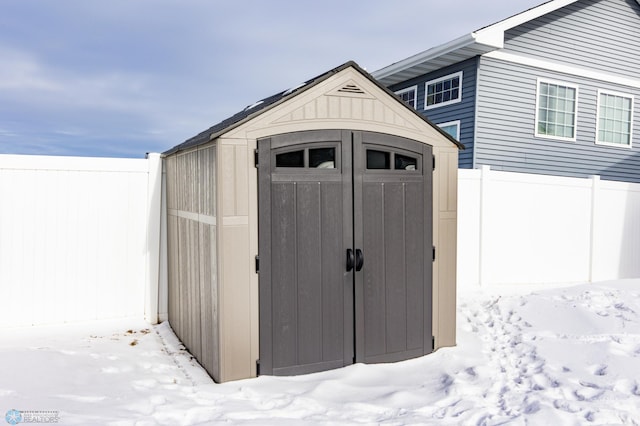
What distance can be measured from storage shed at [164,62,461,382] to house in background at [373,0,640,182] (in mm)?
6243

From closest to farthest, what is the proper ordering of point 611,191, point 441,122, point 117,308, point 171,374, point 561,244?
1. point 171,374
2. point 117,308
3. point 561,244
4. point 611,191
5. point 441,122

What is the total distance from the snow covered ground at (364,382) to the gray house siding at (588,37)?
7569 mm

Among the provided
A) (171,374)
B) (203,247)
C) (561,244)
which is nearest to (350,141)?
(203,247)

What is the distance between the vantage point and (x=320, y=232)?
4293 mm

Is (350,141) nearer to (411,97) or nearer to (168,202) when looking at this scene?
(168,202)

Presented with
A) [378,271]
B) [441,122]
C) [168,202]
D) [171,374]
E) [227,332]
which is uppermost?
[441,122]

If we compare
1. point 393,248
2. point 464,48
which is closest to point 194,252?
point 393,248

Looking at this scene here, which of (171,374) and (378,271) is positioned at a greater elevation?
(378,271)

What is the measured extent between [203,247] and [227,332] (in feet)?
2.82

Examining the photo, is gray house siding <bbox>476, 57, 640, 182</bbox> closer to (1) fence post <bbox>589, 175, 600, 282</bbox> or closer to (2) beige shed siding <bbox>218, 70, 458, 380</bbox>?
(1) fence post <bbox>589, 175, 600, 282</bbox>

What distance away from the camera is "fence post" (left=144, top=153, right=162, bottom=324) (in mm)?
6035

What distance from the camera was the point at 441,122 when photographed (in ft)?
38.3

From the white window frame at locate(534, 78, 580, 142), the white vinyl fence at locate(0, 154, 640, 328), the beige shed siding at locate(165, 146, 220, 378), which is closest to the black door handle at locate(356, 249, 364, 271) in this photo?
the beige shed siding at locate(165, 146, 220, 378)

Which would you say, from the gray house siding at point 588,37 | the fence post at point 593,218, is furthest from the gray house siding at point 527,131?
the fence post at point 593,218
